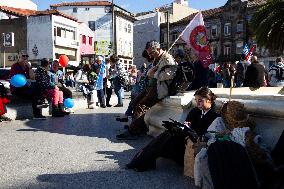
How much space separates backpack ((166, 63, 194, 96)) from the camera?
6.49m

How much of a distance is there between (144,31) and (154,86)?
63732 millimetres

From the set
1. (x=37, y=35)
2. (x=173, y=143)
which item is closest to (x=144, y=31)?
(x=37, y=35)

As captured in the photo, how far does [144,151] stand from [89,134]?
2815 millimetres

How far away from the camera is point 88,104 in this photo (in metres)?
12.9

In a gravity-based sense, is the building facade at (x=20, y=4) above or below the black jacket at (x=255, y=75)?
above

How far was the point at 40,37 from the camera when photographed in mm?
45406

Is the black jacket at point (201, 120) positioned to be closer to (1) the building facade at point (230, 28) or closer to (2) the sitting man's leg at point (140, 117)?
(2) the sitting man's leg at point (140, 117)

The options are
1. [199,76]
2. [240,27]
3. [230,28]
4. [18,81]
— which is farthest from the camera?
[230,28]

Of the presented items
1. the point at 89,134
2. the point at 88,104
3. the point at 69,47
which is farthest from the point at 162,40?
the point at 89,134

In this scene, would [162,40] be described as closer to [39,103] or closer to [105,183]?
[39,103]

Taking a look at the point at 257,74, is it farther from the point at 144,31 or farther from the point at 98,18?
the point at 144,31

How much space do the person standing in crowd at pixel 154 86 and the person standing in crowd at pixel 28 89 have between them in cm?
361

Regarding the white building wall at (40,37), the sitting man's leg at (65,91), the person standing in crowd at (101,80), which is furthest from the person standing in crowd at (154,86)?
the white building wall at (40,37)

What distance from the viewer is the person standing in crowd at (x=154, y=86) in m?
6.62
